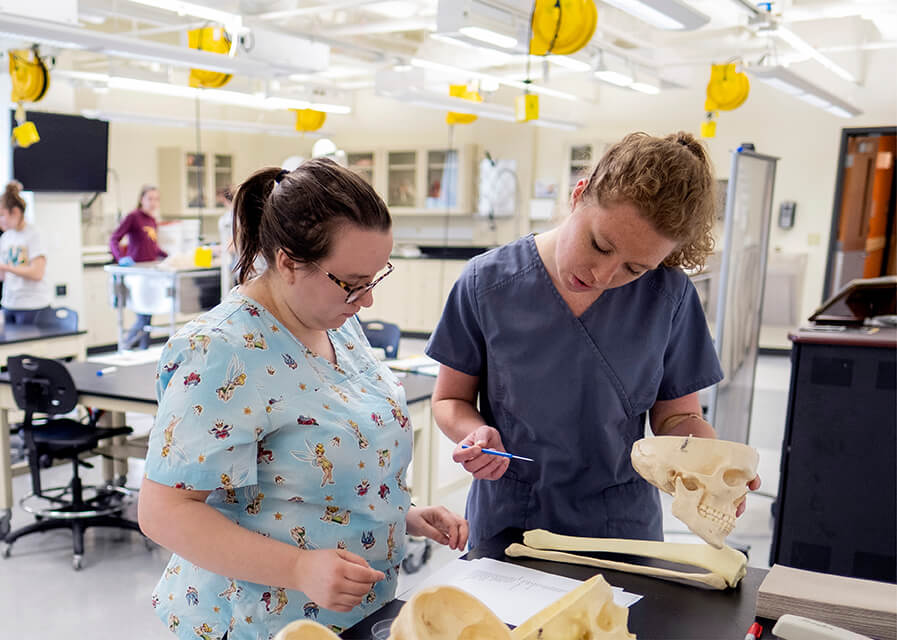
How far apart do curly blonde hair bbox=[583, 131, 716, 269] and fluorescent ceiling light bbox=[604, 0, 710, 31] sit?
2.49m

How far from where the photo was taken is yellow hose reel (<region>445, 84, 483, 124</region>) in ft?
23.0

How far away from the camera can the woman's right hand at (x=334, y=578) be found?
3.41ft

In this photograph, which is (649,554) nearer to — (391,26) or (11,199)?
(11,199)

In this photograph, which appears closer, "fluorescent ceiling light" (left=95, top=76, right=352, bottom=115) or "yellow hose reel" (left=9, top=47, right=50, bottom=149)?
"yellow hose reel" (left=9, top=47, right=50, bottom=149)

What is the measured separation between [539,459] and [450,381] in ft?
0.80

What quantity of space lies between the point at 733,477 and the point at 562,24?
8.59 feet

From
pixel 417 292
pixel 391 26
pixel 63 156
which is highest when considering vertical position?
pixel 391 26

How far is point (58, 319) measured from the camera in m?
5.36

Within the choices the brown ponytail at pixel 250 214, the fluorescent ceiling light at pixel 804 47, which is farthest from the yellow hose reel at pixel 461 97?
the brown ponytail at pixel 250 214

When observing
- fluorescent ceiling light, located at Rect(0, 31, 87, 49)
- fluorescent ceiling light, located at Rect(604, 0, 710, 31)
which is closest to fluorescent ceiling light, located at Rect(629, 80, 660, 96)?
fluorescent ceiling light, located at Rect(604, 0, 710, 31)

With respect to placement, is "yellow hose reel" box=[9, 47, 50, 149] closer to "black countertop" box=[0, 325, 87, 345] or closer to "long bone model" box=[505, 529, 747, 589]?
"black countertop" box=[0, 325, 87, 345]

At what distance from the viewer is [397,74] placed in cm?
644

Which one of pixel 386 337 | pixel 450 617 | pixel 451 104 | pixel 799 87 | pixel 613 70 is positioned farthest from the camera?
pixel 451 104

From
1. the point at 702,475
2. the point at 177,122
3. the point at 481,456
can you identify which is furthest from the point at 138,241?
the point at 702,475
